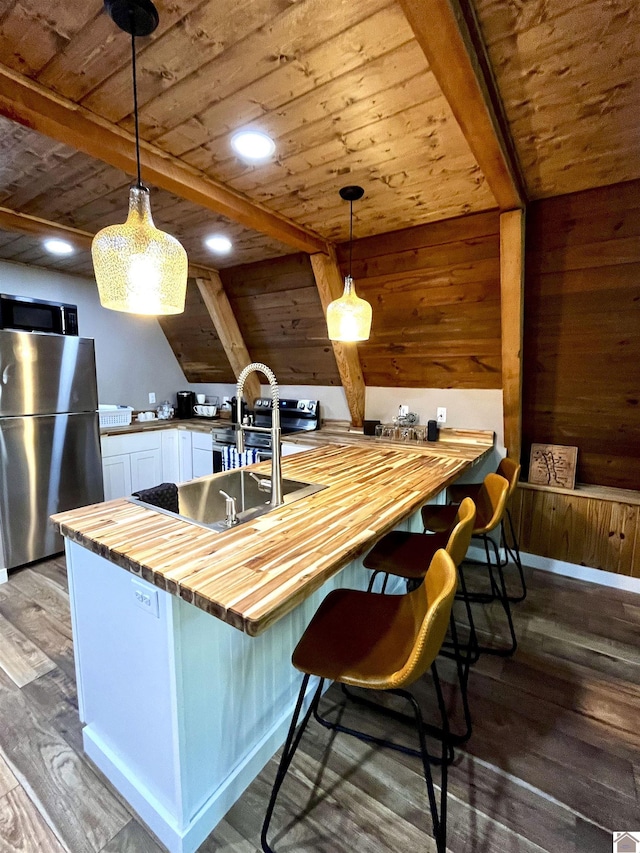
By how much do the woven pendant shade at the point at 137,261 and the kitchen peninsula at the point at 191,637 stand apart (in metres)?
0.72

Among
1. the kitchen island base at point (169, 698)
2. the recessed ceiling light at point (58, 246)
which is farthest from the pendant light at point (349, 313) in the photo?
the recessed ceiling light at point (58, 246)

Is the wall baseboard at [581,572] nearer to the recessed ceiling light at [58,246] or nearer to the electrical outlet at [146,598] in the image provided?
the electrical outlet at [146,598]

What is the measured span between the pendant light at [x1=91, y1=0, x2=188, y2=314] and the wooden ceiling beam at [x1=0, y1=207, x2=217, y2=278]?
1.85 metres

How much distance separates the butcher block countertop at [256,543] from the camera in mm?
934

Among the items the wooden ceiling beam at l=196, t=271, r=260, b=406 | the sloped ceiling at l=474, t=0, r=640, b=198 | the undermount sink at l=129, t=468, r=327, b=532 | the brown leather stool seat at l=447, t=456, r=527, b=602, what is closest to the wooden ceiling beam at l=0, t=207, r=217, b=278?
the wooden ceiling beam at l=196, t=271, r=260, b=406

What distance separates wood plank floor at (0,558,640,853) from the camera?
123 centimetres

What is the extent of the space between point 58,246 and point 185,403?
2066 millimetres

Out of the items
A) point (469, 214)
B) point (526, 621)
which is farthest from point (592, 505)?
point (469, 214)

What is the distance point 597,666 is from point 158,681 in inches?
82.1

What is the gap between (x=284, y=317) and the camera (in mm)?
3510

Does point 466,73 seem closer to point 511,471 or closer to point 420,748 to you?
point 511,471

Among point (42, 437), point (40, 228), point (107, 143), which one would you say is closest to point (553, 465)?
point (107, 143)

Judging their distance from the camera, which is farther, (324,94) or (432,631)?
(324,94)

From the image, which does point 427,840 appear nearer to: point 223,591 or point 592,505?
point 223,591
